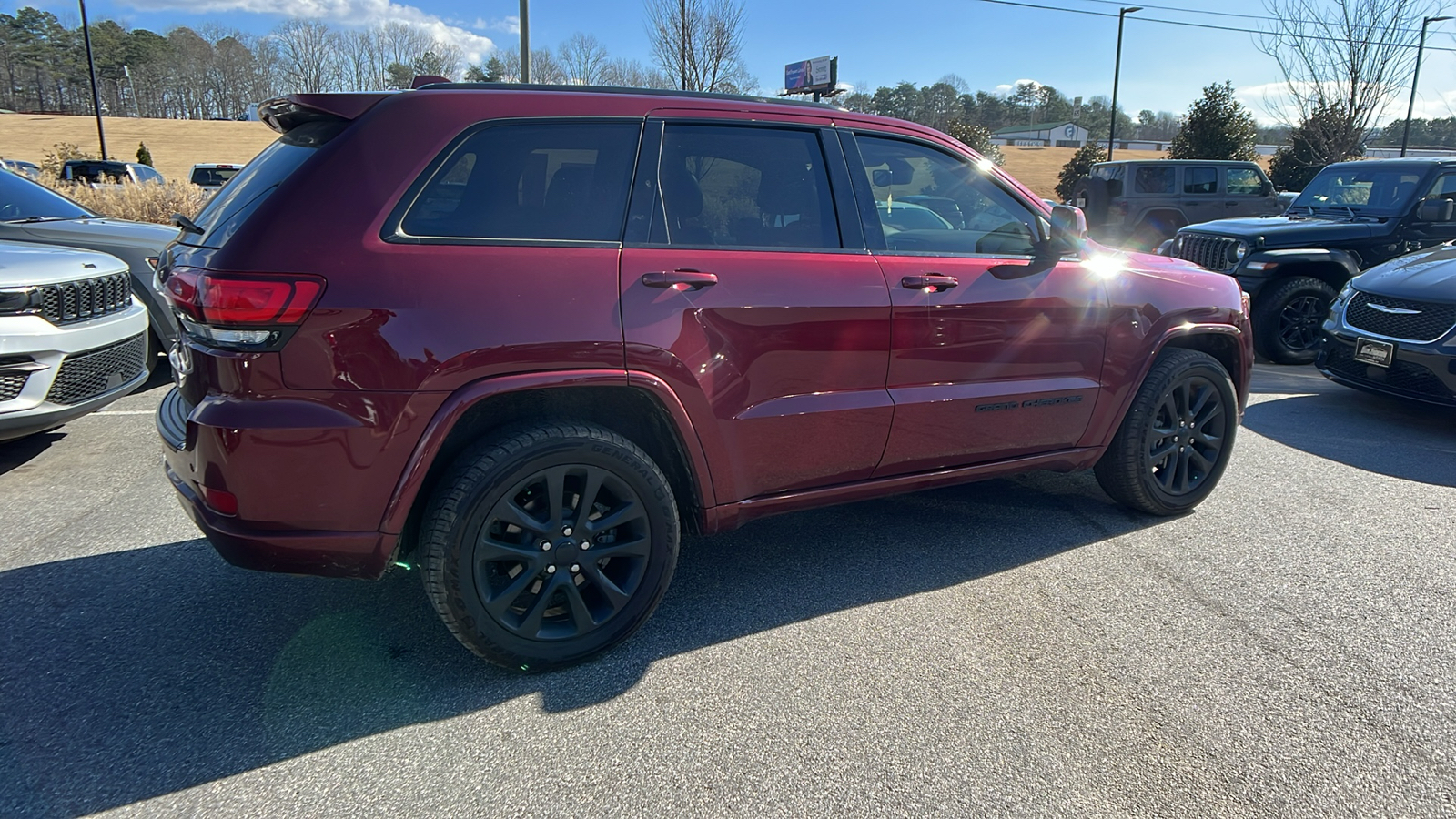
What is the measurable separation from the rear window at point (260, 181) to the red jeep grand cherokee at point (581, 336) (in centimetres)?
2

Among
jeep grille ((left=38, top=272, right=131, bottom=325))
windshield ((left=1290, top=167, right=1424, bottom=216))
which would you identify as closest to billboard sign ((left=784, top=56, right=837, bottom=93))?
windshield ((left=1290, top=167, right=1424, bottom=216))

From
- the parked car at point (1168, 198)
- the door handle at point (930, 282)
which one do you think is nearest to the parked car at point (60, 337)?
the door handle at point (930, 282)

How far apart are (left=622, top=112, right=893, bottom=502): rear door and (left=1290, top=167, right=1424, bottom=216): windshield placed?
27.9 ft

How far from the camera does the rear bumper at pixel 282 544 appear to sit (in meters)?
2.48

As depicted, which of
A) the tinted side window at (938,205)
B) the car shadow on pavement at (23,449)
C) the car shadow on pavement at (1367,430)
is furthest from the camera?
the car shadow on pavement at (1367,430)

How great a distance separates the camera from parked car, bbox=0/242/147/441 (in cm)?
430

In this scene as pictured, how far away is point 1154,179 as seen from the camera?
15125mm

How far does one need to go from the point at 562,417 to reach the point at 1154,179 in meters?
15.3

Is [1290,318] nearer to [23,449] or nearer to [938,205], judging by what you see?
[938,205]

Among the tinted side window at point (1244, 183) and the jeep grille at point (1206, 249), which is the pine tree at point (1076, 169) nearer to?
the tinted side window at point (1244, 183)

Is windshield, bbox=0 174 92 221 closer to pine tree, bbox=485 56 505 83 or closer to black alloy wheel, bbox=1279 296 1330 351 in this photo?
black alloy wheel, bbox=1279 296 1330 351

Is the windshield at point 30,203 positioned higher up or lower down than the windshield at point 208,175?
lower down

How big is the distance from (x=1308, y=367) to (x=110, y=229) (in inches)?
426

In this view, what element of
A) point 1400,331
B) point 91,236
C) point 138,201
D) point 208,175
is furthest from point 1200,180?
point 208,175
